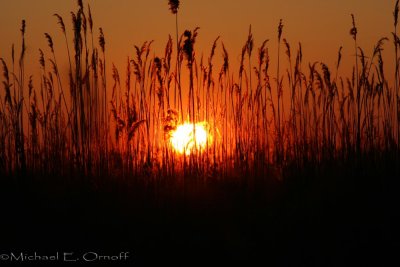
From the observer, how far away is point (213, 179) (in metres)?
3.64

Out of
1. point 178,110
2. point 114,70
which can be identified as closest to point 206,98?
point 178,110

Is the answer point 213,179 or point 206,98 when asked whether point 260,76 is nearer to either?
point 206,98

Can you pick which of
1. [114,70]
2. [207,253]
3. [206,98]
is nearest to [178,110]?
[206,98]

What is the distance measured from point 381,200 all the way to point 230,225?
30.1 inches

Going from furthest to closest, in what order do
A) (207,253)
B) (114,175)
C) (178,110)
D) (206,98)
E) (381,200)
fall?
(206,98) < (178,110) < (114,175) < (381,200) < (207,253)

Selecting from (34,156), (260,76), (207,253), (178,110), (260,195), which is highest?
(260,76)

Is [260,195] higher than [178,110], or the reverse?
[178,110]

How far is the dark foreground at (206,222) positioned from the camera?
2.29 m

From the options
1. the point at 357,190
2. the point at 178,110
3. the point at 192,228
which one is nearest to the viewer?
the point at 192,228

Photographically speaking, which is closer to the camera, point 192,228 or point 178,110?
point 192,228

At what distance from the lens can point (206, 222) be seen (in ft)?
8.54

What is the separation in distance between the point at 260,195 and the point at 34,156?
1722 mm

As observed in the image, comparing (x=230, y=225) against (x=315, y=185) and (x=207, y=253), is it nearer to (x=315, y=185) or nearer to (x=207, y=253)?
(x=207, y=253)

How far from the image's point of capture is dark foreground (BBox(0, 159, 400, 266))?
2285 millimetres
